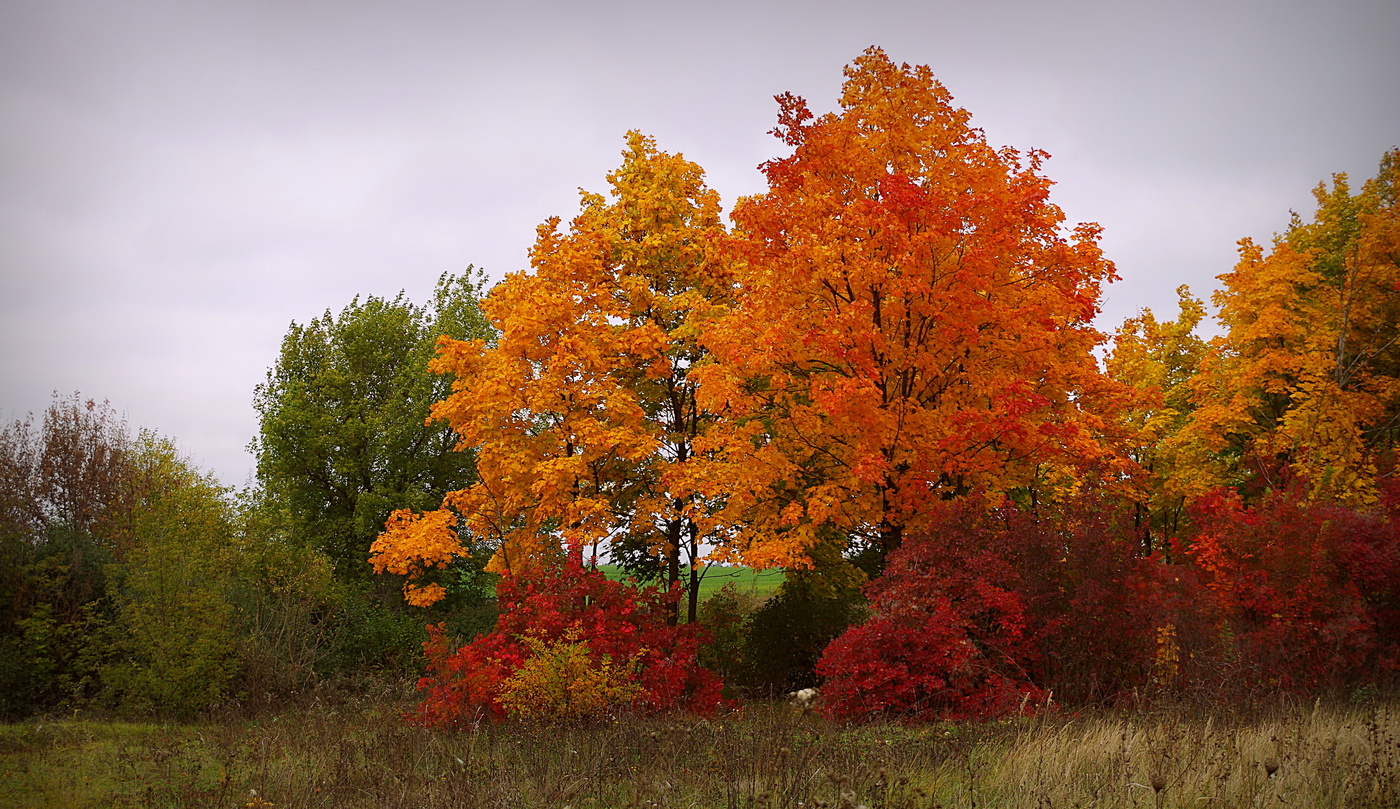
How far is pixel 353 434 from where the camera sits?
27203 mm

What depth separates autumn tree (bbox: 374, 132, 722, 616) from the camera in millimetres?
15719

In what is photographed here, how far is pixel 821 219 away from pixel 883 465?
4041 mm

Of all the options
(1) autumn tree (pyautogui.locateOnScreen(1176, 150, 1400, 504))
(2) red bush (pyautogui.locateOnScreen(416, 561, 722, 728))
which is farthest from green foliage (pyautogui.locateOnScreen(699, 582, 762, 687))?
(1) autumn tree (pyautogui.locateOnScreen(1176, 150, 1400, 504))

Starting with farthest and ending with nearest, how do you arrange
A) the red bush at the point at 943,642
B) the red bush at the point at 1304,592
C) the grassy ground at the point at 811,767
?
the red bush at the point at 1304,592, the red bush at the point at 943,642, the grassy ground at the point at 811,767

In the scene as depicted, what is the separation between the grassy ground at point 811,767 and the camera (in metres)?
6.00

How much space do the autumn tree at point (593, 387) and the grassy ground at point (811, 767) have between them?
6.17 m

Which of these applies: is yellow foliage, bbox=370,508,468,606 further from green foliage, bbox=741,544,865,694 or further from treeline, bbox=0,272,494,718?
green foliage, bbox=741,544,865,694

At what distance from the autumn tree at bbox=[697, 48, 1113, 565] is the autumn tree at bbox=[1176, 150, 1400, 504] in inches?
235

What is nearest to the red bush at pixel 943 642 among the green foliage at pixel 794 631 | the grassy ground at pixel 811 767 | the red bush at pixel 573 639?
the grassy ground at pixel 811 767

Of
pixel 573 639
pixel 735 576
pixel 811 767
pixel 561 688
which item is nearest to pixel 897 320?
pixel 573 639

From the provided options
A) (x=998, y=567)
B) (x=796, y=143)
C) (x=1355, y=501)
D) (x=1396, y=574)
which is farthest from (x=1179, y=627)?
(x=796, y=143)

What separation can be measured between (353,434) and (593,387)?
14394 millimetres

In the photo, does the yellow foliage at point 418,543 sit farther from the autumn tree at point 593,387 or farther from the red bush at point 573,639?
the red bush at point 573,639

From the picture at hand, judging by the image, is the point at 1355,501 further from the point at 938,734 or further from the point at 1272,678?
the point at 938,734
